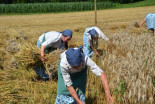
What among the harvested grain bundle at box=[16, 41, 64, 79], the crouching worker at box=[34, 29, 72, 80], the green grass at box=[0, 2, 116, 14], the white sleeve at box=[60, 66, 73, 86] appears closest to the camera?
the white sleeve at box=[60, 66, 73, 86]

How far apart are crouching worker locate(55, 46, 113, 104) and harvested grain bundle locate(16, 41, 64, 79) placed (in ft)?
4.21

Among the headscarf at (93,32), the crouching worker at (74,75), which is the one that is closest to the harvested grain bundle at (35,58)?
the headscarf at (93,32)

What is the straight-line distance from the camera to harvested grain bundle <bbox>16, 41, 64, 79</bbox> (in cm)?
442

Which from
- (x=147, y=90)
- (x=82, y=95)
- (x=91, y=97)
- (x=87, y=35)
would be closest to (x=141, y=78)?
(x=147, y=90)

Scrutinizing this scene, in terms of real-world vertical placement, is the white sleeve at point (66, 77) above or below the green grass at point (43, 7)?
above

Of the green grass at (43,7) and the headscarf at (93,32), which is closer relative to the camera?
the headscarf at (93,32)

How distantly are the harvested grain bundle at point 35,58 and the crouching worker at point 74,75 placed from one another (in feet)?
4.21

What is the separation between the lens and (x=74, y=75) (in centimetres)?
307

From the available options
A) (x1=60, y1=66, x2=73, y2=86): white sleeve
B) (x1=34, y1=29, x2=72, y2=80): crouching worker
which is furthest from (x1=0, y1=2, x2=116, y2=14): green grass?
(x1=60, y1=66, x2=73, y2=86): white sleeve

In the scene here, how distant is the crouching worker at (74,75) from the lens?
2.70m

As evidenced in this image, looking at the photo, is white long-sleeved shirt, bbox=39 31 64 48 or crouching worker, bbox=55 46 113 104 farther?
white long-sleeved shirt, bbox=39 31 64 48

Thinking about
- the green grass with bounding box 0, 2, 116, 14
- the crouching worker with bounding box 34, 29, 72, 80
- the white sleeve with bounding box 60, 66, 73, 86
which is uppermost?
the crouching worker with bounding box 34, 29, 72, 80

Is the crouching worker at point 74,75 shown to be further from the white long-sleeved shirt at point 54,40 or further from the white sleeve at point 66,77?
the white long-sleeved shirt at point 54,40

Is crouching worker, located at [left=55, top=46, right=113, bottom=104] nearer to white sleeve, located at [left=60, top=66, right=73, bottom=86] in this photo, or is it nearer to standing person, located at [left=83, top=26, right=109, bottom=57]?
white sleeve, located at [left=60, top=66, right=73, bottom=86]
